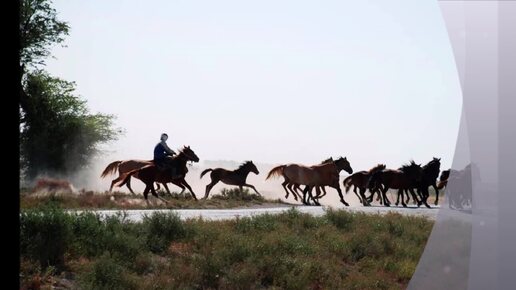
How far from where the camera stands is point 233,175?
84.7ft

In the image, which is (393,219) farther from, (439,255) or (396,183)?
(396,183)

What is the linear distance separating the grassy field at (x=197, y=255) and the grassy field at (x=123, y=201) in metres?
3.71

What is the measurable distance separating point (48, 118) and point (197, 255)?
52.4 feet

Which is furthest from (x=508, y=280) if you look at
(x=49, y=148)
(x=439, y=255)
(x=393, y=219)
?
(x=49, y=148)

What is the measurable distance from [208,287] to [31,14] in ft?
68.2

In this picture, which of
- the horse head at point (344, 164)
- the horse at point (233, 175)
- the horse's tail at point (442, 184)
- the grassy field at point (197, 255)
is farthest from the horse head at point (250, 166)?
the grassy field at point (197, 255)

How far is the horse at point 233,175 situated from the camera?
1000 inches

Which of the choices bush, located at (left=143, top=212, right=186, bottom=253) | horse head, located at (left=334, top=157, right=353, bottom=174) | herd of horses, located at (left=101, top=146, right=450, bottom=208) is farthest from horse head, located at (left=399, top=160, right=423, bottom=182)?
Result: bush, located at (left=143, top=212, right=186, bottom=253)

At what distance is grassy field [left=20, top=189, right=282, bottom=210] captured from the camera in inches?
663

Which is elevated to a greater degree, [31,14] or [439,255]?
[31,14]

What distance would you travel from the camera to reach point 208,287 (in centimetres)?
977

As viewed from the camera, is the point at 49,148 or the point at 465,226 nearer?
the point at 465,226

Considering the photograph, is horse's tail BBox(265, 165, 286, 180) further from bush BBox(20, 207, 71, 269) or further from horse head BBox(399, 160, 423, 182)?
bush BBox(20, 207, 71, 269)

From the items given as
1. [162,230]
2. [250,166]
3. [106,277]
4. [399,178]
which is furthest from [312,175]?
[106,277]
